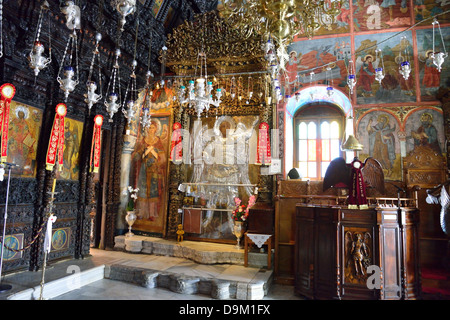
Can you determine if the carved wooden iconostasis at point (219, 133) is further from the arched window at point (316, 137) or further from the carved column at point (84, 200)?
the carved column at point (84, 200)

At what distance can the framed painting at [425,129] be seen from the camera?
7664mm

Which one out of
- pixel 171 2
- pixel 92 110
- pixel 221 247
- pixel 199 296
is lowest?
pixel 199 296

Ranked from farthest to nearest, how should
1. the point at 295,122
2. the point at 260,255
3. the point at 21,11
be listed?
the point at 295,122 → the point at 260,255 → the point at 21,11

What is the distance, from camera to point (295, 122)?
399 inches

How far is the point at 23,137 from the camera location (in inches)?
241

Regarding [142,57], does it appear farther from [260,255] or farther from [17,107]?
[260,255]

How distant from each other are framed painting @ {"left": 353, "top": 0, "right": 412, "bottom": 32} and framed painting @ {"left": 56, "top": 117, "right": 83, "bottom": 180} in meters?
8.36

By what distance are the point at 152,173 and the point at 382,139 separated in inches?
274

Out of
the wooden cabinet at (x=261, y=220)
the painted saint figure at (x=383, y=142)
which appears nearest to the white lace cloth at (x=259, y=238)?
the wooden cabinet at (x=261, y=220)

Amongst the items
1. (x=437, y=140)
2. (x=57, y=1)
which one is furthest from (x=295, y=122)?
(x=57, y=1)

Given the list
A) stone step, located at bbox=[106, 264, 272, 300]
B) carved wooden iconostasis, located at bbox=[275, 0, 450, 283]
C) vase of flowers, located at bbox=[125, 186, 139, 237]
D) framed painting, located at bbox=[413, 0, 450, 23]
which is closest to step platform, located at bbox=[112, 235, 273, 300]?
stone step, located at bbox=[106, 264, 272, 300]

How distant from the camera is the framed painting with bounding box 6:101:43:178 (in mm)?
5895

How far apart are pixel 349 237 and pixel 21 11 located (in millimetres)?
7213

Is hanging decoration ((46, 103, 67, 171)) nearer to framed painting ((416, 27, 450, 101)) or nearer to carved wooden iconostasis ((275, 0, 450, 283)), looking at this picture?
carved wooden iconostasis ((275, 0, 450, 283))
